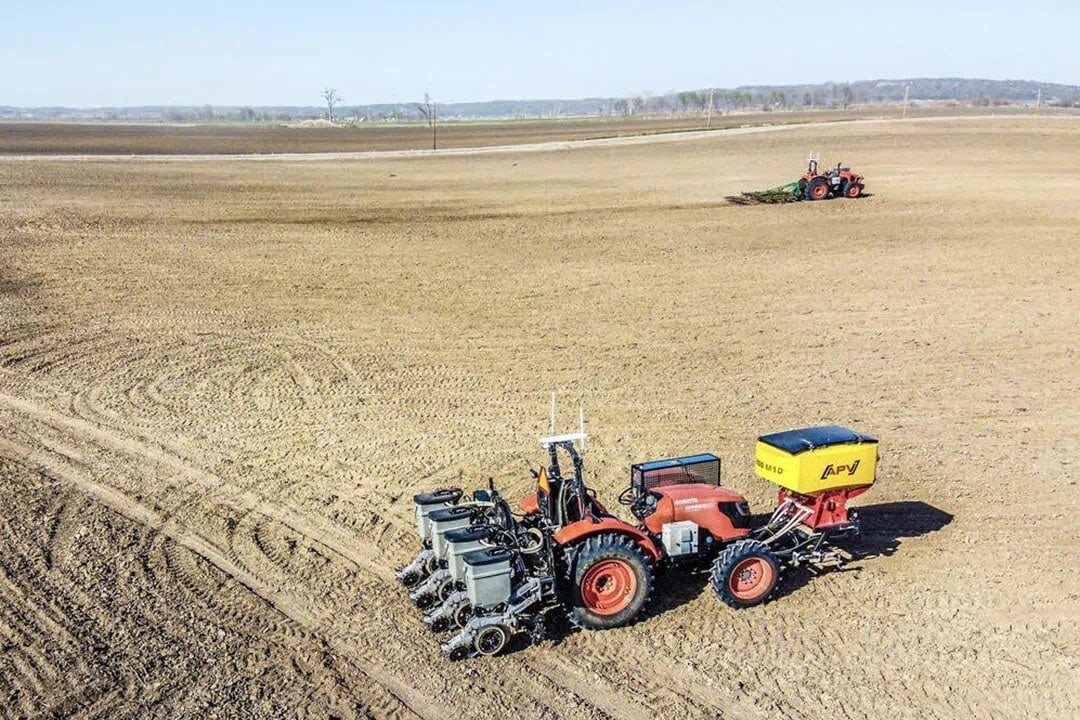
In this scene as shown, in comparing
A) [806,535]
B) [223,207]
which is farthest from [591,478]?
[223,207]

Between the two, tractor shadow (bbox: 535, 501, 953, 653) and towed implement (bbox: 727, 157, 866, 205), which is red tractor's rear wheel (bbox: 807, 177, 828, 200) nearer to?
towed implement (bbox: 727, 157, 866, 205)

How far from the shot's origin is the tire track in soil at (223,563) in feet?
23.9

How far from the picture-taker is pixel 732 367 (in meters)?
15.6

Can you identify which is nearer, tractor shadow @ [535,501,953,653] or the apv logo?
tractor shadow @ [535,501,953,653]

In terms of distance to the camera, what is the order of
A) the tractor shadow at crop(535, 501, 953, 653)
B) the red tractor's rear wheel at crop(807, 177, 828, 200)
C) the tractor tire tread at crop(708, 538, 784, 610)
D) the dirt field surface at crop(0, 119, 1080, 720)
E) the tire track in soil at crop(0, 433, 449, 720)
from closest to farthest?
1. the tire track in soil at crop(0, 433, 449, 720)
2. the dirt field surface at crop(0, 119, 1080, 720)
3. the tractor tire tread at crop(708, 538, 784, 610)
4. the tractor shadow at crop(535, 501, 953, 653)
5. the red tractor's rear wheel at crop(807, 177, 828, 200)

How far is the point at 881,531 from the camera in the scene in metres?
10.2

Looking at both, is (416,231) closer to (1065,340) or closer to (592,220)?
(592,220)

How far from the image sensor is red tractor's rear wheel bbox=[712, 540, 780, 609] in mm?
8312

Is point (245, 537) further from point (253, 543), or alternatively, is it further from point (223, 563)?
point (223, 563)

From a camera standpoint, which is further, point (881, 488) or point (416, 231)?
point (416, 231)

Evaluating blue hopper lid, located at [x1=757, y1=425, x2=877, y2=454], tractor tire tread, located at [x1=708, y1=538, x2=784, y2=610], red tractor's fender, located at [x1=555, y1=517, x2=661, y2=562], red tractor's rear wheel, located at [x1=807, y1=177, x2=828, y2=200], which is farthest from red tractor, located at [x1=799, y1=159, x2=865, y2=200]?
red tractor's fender, located at [x1=555, y1=517, x2=661, y2=562]

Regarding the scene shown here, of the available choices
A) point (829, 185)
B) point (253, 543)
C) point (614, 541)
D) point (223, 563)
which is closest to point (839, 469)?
point (614, 541)

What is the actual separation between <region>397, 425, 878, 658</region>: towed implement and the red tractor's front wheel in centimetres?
1

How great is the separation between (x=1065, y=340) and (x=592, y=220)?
1520cm
